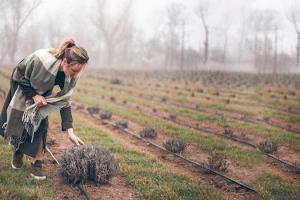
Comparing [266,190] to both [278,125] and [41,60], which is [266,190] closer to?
[41,60]

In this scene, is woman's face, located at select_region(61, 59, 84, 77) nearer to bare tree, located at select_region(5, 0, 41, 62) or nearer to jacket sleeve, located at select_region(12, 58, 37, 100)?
jacket sleeve, located at select_region(12, 58, 37, 100)

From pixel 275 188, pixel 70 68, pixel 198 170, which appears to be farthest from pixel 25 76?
pixel 275 188

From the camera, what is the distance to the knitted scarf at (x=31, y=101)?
578 cm

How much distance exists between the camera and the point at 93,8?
7662 centimetres

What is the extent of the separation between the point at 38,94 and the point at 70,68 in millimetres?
726

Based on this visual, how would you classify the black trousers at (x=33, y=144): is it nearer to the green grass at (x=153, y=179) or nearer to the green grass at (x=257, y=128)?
the green grass at (x=153, y=179)

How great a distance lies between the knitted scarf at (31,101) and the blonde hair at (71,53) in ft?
0.47

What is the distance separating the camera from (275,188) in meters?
7.52

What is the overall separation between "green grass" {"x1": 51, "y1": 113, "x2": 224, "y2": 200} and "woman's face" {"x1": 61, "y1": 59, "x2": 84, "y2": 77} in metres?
2.31

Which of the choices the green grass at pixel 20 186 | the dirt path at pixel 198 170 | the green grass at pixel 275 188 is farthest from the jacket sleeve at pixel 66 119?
the green grass at pixel 275 188

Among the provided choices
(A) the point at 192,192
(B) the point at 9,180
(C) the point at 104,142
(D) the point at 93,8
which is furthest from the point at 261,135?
(D) the point at 93,8

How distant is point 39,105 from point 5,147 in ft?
11.5

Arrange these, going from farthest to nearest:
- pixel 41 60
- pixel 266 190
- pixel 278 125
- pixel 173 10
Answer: pixel 173 10
pixel 278 125
pixel 266 190
pixel 41 60

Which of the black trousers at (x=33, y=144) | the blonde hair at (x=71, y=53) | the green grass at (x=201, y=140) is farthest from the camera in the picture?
the green grass at (x=201, y=140)
